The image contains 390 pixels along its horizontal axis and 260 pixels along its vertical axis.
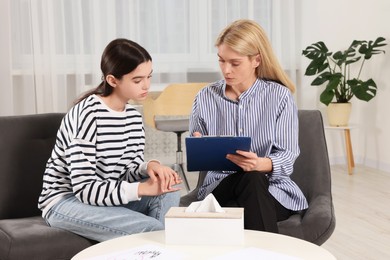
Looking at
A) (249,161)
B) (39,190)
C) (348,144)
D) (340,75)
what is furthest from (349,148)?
(39,190)

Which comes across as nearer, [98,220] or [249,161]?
[98,220]

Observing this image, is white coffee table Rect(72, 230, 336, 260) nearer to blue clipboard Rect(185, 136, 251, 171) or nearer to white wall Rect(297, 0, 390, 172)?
blue clipboard Rect(185, 136, 251, 171)

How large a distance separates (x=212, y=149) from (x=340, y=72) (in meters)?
3.53

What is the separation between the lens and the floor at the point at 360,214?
3438 millimetres

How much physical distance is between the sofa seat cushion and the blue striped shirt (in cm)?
59

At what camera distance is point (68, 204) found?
2.38 metres

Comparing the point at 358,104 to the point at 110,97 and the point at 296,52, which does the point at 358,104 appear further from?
the point at 110,97

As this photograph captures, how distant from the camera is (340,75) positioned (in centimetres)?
534

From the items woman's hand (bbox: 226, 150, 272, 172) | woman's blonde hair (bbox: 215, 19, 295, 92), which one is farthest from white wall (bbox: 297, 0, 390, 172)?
woman's hand (bbox: 226, 150, 272, 172)

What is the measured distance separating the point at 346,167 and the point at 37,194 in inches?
141

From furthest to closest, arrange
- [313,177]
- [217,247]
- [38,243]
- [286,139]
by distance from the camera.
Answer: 1. [313,177]
2. [286,139]
3. [38,243]
4. [217,247]

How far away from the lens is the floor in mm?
3438

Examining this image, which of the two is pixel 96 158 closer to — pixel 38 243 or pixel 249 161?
pixel 38 243

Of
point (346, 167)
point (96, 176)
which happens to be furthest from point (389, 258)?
point (346, 167)
